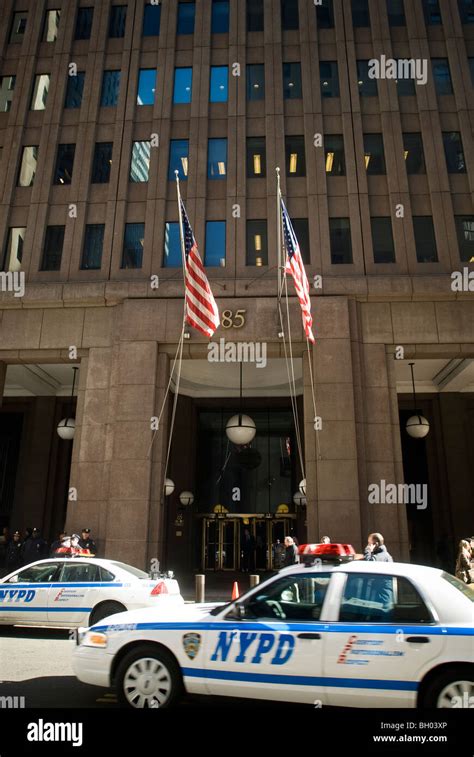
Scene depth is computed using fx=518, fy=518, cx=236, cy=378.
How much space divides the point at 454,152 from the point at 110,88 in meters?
13.1

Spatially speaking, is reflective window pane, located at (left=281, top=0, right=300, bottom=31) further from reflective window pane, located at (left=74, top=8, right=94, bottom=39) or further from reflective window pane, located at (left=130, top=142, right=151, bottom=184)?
reflective window pane, located at (left=74, top=8, right=94, bottom=39)

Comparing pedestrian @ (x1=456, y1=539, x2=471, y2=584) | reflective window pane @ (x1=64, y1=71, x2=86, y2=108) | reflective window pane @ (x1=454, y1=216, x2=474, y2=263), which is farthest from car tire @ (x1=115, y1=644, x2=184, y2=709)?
reflective window pane @ (x1=64, y1=71, x2=86, y2=108)

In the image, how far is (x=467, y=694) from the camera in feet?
14.6

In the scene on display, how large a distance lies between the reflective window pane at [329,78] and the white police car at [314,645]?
1892cm

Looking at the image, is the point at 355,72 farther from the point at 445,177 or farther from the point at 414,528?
the point at 414,528

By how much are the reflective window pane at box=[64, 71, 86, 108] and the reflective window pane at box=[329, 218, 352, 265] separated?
11030 millimetres

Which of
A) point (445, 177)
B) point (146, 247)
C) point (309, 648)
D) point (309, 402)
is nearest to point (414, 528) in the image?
point (309, 402)

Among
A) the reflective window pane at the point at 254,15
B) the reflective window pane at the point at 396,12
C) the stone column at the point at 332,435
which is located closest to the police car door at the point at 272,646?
the stone column at the point at 332,435

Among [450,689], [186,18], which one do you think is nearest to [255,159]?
[186,18]

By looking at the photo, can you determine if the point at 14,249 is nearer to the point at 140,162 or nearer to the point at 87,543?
the point at 140,162

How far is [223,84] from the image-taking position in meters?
19.6

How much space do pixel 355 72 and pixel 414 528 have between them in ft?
62.3

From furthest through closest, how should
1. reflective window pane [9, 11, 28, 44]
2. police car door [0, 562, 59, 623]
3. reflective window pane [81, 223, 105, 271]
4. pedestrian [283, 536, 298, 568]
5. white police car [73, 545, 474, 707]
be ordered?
reflective window pane [9, 11, 28, 44], reflective window pane [81, 223, 105, 271], pedestrian [283, 536, 298, 568], police car door [0, 562, 59, 623], white police car [73, 545, 474, 707]

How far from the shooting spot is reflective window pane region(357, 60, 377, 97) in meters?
19.2
